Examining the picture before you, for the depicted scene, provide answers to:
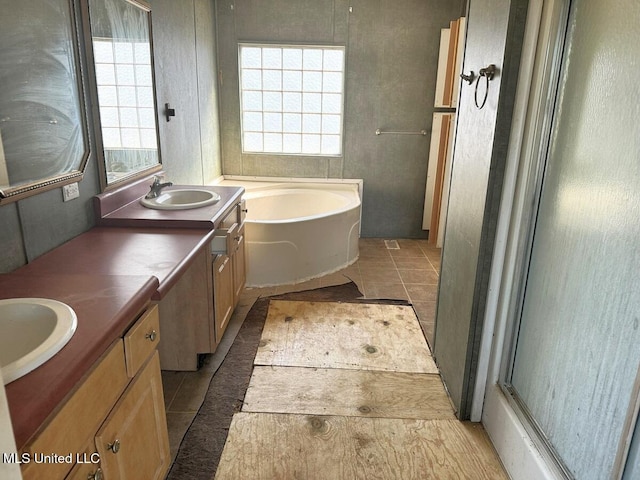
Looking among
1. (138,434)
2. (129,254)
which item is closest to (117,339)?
(138,434)

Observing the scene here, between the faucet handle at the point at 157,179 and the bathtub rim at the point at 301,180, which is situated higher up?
the faucet handle at the point at 157,179

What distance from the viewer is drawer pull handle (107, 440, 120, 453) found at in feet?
3.71

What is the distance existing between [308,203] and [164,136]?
1802mm

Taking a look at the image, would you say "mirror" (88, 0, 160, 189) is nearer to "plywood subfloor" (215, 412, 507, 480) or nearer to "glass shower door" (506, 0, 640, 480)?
"plywood subfloor" (215, 412, 507, 480)

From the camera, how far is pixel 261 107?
4656mm

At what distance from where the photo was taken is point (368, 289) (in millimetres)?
3471

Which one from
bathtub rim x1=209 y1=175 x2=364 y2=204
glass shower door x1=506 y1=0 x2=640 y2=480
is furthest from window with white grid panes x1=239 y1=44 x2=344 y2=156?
glass shower door x1=506 y1=0 x2=640 y2=480

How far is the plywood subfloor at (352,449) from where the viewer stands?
67.5 inches

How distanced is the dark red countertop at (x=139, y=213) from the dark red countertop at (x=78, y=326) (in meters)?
0.68

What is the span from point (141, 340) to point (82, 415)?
0.33m

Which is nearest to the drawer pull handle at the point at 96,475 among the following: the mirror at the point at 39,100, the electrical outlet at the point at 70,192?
the mirror at the point at 39,100

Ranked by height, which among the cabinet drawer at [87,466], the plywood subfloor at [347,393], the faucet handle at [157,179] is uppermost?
the faucet handle at [157,179]

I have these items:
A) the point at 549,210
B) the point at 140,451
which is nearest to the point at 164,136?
the point at 140,451

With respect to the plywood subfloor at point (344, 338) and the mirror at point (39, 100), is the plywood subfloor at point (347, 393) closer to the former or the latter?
the plywood subfloor at point (344, 338)
